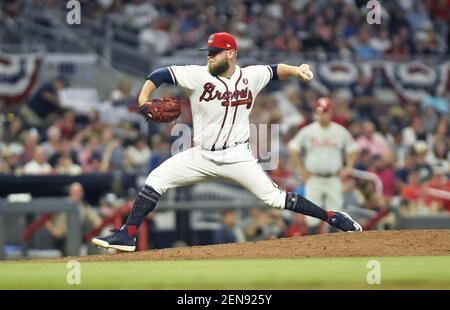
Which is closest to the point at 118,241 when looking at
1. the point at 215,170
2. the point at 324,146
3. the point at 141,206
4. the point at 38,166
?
the point at 141,206

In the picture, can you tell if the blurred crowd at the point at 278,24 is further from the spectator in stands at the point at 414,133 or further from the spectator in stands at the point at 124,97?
the spectator in stands at the point at 414,133

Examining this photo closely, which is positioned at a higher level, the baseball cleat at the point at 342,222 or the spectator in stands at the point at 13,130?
the spectator in stands at the point at 13,130

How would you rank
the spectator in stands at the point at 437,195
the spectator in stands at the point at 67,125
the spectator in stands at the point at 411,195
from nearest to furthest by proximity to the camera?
the spectator in stands at the point at 411,195, the spectator in stands at the point at 437,195, the spectator in stands at the point at 67,125

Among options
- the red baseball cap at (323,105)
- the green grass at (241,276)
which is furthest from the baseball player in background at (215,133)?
the red baseball cap at (323,105)

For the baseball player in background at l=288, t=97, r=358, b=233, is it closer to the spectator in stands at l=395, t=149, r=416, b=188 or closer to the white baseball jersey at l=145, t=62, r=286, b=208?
the spectator in stands at l=395, t=149, r=416, b=188

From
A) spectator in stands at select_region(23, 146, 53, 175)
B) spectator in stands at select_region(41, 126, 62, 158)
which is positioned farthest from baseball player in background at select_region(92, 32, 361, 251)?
spectator in stands at select_region(41, 126, 62, 158)

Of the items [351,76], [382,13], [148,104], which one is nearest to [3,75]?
[351,76]

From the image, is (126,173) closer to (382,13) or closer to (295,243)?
(295,243)
